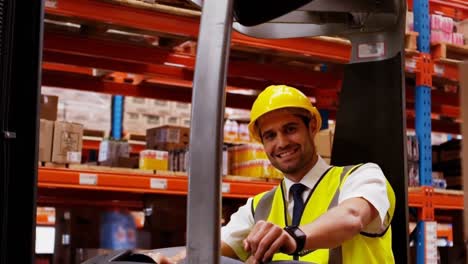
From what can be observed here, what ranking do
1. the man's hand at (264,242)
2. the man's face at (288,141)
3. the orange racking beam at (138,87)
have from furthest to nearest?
the orange racking beam at (138,87)
the man's face at (288,141)
the man's hand at (264,242)

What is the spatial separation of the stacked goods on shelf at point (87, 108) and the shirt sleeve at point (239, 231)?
6345 mm

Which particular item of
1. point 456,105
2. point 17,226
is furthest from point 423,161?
point 17,226

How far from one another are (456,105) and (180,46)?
3573mm

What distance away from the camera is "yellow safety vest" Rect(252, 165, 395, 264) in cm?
295

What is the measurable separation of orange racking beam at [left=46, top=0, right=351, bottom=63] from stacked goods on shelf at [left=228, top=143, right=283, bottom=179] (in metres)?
0.85

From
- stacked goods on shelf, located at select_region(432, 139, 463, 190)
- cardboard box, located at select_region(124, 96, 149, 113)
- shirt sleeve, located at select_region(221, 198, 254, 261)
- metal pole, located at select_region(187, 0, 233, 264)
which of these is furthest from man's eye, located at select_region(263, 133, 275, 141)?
cardboard box, located at select_region(124, 96, 149, 113)

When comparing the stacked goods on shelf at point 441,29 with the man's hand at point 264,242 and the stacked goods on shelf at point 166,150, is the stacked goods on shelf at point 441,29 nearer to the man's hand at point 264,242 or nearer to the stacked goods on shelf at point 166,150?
the stacked goods on shelf at point 166,150

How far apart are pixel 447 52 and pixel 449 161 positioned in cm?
114

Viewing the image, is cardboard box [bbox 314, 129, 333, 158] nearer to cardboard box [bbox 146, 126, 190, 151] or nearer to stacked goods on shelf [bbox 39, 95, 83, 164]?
cardboard box [bbox 146, 126, 190, 151]

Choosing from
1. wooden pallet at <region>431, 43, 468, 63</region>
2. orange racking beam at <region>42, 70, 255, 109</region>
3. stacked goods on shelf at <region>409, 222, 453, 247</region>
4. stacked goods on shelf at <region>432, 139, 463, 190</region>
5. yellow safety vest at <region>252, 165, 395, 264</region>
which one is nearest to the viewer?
yellow safety vest at <region>252, 165, 395, 264</region>

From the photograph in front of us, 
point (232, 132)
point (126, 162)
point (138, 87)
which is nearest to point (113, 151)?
point (126, 162)

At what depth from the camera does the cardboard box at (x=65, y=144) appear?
534 centimetres

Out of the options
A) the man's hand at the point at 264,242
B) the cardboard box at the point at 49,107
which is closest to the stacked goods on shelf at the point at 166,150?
the cardboard box at the point at 49,107

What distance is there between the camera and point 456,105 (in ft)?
28.5
